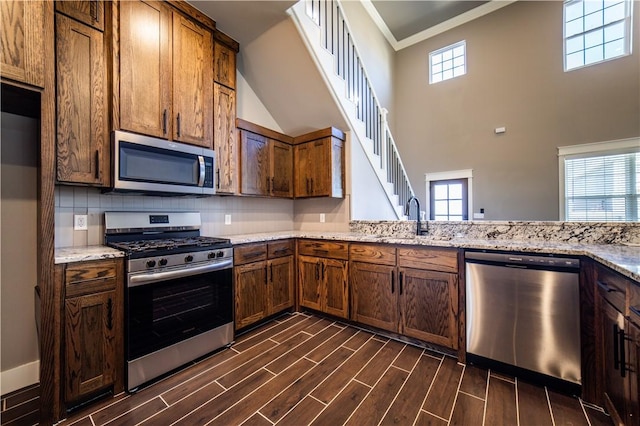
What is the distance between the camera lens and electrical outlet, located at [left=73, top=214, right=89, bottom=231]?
205 centimetres

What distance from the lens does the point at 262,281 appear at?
9.13ft

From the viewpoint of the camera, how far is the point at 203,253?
7.20ft

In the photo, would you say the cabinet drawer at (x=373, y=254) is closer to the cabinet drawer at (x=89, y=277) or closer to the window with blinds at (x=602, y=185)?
the cabinet drawer at (x=89, y=277)

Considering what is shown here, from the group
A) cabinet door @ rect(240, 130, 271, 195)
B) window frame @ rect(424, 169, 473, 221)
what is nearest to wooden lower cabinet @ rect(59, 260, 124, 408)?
cabinet door @ rect(240, 130, 271, 195)

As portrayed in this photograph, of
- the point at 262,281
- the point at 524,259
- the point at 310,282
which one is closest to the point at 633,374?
the point at 524,259

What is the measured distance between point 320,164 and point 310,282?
143 centimetres

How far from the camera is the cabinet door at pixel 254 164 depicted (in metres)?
3.01

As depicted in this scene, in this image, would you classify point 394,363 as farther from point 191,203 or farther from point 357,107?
point 357,107

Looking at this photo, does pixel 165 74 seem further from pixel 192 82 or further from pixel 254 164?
pixel 254 164

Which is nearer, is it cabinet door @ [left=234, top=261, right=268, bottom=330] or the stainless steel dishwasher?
the stainless steel dishwasher

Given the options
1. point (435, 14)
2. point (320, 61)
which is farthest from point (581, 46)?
point (320, 61)

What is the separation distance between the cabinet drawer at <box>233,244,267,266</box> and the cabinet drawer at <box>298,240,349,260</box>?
492 mm

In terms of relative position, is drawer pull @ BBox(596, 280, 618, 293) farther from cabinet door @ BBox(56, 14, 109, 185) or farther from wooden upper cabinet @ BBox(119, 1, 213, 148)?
cabinet door @ BBox(56, 14, 109, 185)

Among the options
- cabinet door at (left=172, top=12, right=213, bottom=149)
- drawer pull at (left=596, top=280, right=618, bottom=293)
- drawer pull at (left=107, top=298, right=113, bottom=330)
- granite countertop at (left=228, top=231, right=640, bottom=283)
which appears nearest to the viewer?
granite countertop at (left=228, top=231, right=640, bottom=283)
